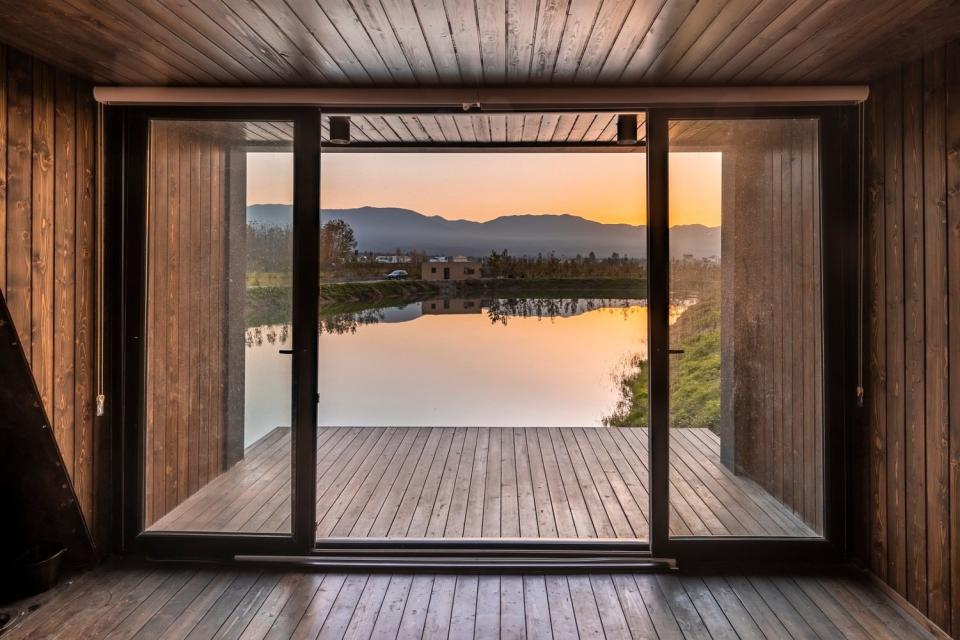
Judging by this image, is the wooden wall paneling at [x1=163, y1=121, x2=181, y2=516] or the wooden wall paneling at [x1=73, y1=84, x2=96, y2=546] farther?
the wooden wall paneling at [x1=163, y1=121, x2=181, y2=516]

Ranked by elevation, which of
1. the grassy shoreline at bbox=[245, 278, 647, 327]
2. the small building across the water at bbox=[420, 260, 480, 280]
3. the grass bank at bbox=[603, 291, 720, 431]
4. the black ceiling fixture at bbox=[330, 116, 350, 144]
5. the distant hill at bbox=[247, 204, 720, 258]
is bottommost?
the grass bank at bbox=[603, 291, 720, 431]

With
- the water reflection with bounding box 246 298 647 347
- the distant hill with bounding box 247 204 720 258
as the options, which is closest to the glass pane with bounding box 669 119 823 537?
the water reflection with bounding box 246 298 647 347

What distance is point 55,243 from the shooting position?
239 cm

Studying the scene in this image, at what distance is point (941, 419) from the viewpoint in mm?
2125

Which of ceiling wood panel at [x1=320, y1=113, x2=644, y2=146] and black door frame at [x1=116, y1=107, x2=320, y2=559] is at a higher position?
ceiling wood panel at [x1=320, y1=113, x2=644, y2=146]

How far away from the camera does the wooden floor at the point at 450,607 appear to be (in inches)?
82.1

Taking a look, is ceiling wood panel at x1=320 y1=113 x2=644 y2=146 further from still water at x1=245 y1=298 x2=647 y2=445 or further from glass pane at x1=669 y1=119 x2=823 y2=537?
still water at x1=245 y1=298 x2=647 y2=445

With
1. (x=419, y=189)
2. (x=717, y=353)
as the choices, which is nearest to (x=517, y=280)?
(x=419, y=189)

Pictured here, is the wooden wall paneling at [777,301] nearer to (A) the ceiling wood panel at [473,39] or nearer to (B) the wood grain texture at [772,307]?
(B) the wood grain texture at [772,307]

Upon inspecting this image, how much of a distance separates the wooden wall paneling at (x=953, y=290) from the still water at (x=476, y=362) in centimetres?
330

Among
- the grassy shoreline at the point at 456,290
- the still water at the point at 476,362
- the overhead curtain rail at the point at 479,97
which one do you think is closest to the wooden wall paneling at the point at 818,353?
the overhead curtain rail at the point at 479,97

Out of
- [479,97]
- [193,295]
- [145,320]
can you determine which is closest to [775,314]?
[479,97]

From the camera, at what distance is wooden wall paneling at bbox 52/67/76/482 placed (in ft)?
7.84

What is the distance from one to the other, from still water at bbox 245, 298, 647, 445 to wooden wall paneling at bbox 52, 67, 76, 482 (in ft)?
9.96
